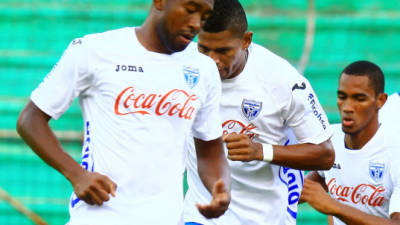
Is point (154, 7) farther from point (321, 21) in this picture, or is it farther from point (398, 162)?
point (321, 21)

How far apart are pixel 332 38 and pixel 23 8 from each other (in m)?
3.24

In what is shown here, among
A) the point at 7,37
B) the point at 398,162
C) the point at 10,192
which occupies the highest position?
the point at 398,162

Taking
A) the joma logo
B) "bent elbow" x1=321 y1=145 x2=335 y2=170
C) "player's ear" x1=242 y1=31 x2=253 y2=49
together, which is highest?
"player's ear" x1=242 y1=31 x2=253 y2=49

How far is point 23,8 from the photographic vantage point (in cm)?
888

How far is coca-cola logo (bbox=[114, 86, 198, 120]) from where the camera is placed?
340 centimetres

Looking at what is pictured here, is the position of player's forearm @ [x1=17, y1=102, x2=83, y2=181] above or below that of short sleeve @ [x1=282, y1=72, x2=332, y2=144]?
below

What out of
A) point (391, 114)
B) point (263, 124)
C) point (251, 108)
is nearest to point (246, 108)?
point (251, 108)

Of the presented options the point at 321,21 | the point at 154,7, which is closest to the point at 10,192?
the point at 321,21

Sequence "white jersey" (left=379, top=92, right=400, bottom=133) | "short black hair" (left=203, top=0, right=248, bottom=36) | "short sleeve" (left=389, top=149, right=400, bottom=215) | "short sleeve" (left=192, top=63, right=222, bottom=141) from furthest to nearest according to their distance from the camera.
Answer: "white jersey" (left=379, top=92, right=400, bottom=133) < "short sleeve" (left=389, top=149, right=400, bottom=215) < "short black hair" (left=203, top=0, right=248, bottom=36) < "short sleeve" (left=192, top=63, right=222, bottom=141)

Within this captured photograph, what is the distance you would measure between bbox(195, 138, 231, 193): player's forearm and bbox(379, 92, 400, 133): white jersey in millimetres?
2136

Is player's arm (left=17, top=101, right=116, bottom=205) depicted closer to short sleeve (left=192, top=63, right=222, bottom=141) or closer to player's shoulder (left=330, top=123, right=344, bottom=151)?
short sleeve (left=192, top=63, right=222, bottom=141)

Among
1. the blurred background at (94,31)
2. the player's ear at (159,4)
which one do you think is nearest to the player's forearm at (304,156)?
the player's ear at (159,4)

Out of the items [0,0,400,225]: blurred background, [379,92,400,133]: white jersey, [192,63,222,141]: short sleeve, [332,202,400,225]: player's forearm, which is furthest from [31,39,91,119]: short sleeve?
[0,0,400,225]: blurred background

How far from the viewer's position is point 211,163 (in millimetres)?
3764
